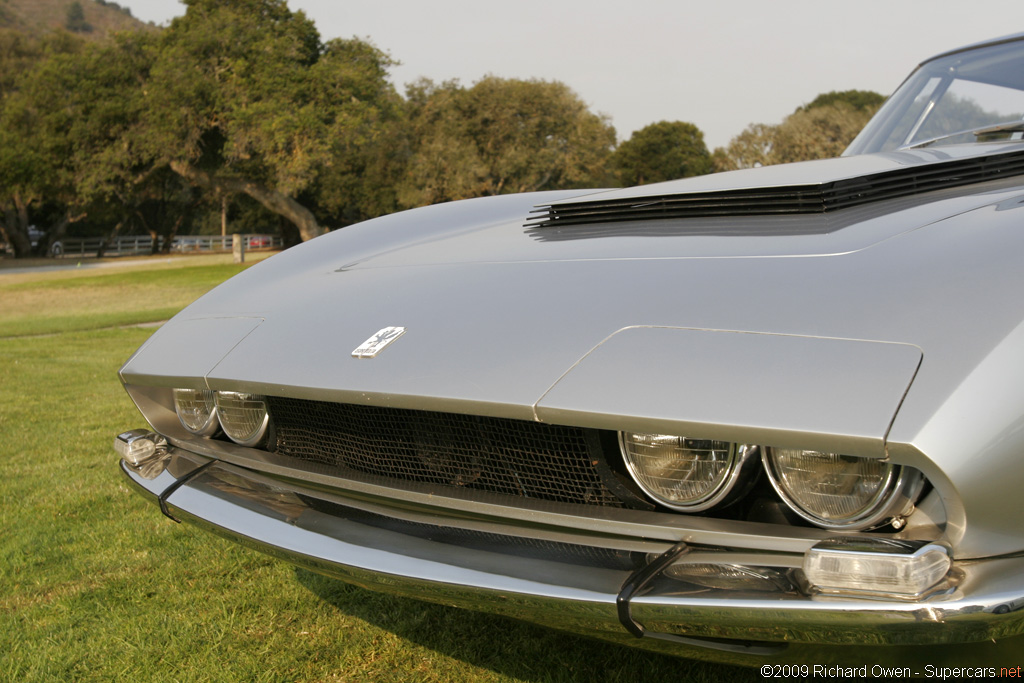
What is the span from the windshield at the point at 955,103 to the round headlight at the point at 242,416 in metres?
1.92

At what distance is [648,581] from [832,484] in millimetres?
262

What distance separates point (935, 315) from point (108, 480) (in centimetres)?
320

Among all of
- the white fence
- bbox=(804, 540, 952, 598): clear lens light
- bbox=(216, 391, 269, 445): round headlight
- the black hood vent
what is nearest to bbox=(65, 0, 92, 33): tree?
the white fence

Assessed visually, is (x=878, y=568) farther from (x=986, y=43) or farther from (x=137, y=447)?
(x=986, y=43)

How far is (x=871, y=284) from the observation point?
1099 mm

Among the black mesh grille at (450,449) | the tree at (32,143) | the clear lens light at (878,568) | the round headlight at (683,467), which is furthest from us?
the tree at (32,143)

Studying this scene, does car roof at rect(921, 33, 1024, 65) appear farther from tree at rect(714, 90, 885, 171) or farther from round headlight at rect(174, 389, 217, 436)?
tree at rect(714, 90, 885, 171)

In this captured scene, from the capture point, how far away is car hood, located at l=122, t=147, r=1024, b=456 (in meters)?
0.98

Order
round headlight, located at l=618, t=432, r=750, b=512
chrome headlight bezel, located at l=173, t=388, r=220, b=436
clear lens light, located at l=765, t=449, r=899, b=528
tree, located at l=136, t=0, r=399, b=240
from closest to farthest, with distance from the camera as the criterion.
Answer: clear lens light, located at l=765, t=449, r=899, b=528 < round headlight, located at l=618, t=432, r=750, b=512 < chrome headlight bezel, located at l=173, t=388, r=220, b=436 < tree, located at l=136, t=0, r=399, b=240

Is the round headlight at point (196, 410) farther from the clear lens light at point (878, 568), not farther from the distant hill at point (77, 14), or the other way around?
the distant hill at point (77, 14)

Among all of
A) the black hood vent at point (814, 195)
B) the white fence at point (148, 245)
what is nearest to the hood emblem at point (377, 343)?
the black hood vent at point (814, 195)

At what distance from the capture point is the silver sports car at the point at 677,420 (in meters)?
0.93

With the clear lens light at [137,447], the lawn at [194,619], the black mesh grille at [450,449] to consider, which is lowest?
the lawn at [194,619]

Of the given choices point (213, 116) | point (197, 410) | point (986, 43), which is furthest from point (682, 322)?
point (213, 116)
